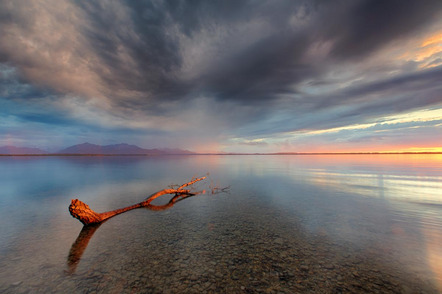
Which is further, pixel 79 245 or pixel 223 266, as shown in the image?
pixel 79 245

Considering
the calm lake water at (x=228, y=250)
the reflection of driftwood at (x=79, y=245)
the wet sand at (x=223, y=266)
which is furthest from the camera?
the reflection of driftwood at (x=79, y=245)

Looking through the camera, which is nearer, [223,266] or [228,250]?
[223,266]

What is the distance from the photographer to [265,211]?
16828mm

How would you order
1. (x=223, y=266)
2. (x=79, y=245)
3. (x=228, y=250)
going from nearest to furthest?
(x=223, y=266) < (x=228, y=250) < (x=79, y=245)

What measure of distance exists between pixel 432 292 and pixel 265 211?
10711 millimetres

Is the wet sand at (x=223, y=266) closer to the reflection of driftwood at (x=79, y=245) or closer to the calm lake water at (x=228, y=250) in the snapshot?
the calm lake water at (x=228, y=250)

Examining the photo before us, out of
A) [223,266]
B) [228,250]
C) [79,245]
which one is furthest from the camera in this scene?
[79,245]

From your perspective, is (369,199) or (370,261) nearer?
(370,261)

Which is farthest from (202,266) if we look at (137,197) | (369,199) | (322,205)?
(369,199)

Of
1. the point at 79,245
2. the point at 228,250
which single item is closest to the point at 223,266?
the point at 228,250

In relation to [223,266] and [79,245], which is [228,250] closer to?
[223,266]

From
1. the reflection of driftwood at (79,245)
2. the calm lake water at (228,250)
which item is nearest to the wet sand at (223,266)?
the calm lake water at (228,250)

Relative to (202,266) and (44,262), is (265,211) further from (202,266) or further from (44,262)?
(44,262)

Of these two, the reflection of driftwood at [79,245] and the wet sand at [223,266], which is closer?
the wet sand at [223,266]
